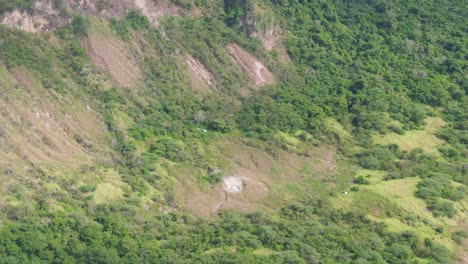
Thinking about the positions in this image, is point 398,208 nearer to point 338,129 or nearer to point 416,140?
point 416,140

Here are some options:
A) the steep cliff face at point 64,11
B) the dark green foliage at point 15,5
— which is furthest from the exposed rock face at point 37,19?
the dark green foliage at point 15,5

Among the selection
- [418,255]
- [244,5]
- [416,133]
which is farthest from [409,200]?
[244,5]

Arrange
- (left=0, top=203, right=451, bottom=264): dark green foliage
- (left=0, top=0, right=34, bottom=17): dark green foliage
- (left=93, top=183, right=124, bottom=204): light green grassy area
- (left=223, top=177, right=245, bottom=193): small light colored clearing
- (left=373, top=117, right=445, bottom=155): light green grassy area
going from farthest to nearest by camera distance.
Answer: (left=373, top=117, right=445, bottom=155): light green grassy area
(left=0, top=0, right=34, bottom=17): dark green foliage
(left=223, top=177, right=245, bottom=193): small light colored clearing
(left=93, top=183, right=124, bottom=204): light green grassy area
(left=0, top=203, right=451, bottom=264): dark green foliage

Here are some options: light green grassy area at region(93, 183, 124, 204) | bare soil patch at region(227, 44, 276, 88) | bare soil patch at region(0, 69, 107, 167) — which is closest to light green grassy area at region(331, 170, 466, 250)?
bare soil patch at region(227, 44, 276, 88)

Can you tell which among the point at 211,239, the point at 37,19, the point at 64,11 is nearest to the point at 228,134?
the point at 211,239

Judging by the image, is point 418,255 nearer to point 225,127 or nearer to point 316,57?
point 225,127

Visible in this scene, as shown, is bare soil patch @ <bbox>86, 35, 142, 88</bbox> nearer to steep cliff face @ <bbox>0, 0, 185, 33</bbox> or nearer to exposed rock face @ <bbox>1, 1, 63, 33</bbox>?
steep cliff face @ <bbox>0, 0, 185, 33</bbox>

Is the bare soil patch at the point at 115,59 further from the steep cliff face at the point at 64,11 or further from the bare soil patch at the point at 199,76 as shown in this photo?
the bare soil patch at the point at 199,76
